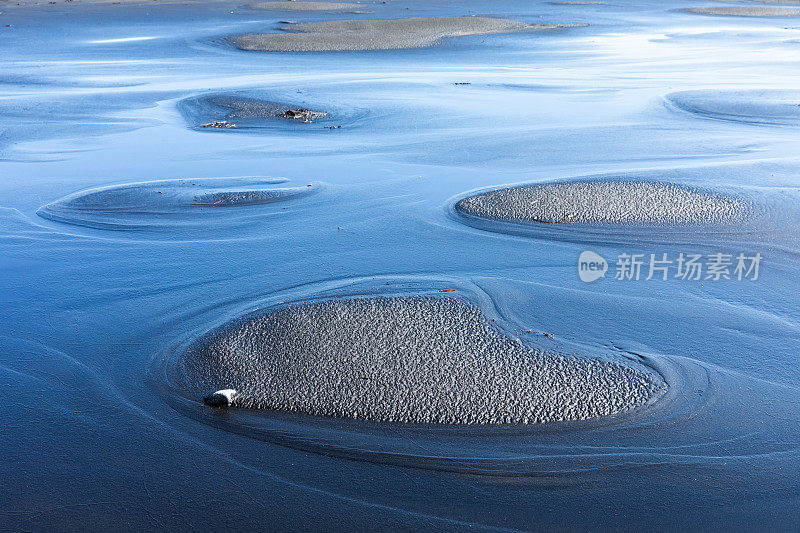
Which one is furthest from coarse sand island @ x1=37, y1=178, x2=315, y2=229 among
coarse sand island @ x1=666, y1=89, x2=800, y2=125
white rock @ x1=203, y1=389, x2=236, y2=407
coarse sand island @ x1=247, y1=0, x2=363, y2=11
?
coarse sand island @ x1=247, y1=0, x2=363, y2=11

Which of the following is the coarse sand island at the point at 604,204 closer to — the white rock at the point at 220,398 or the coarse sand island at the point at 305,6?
the white rock at the point at 220,398

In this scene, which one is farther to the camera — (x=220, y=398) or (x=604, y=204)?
(x=604, y=204)

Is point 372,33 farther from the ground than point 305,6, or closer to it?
closer to it

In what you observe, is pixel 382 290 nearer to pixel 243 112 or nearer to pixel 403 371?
pixel 403 371

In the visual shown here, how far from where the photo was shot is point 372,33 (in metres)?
20.8

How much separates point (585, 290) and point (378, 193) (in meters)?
2.87

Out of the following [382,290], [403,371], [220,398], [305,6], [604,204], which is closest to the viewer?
[220,398]

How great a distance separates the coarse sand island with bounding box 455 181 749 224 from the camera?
6.54 metres

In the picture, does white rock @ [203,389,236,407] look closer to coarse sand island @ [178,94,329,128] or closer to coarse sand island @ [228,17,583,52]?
coarse sand island @ [178,94,329,128]

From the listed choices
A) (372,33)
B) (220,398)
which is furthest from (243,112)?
(372,33)

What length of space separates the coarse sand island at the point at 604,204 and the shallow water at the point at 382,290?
0.24 metres

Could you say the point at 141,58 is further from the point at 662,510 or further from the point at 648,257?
the point at 662,510

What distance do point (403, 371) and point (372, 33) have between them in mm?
18083

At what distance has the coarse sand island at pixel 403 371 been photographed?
3855mm
